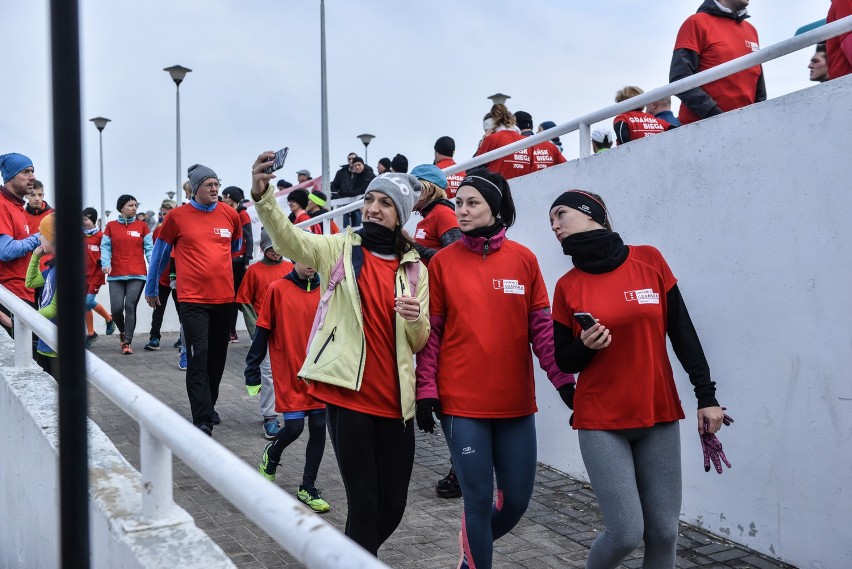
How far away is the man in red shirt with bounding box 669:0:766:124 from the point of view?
6160 mm

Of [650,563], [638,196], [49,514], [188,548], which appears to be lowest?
[650,563]

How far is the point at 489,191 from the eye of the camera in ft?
14.2

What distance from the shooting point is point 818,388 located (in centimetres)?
460

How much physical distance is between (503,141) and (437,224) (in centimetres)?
246

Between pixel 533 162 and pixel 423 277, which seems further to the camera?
pixel 533 162

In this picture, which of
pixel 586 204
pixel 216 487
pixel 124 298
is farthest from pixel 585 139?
pixel 124 298

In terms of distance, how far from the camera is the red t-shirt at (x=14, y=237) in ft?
22.2

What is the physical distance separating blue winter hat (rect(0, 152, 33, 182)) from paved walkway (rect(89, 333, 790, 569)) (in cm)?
198

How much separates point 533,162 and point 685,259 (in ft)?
9.37

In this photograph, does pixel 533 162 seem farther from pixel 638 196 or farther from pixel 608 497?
pixel 608 497

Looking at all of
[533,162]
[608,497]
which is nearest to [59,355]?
[608,497]

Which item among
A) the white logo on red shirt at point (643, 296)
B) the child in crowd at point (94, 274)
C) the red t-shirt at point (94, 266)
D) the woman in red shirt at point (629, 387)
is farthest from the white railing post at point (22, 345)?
the white logo on red shirt at point (643, 296)

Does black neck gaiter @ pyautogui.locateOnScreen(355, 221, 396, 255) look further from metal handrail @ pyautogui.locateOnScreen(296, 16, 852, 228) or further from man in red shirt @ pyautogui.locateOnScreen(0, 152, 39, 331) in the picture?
man in red shirt @ pyautogui.locateOnScreen(0, 152, 39, 331)

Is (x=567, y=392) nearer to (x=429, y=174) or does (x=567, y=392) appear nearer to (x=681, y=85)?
(x=429, y=174)
